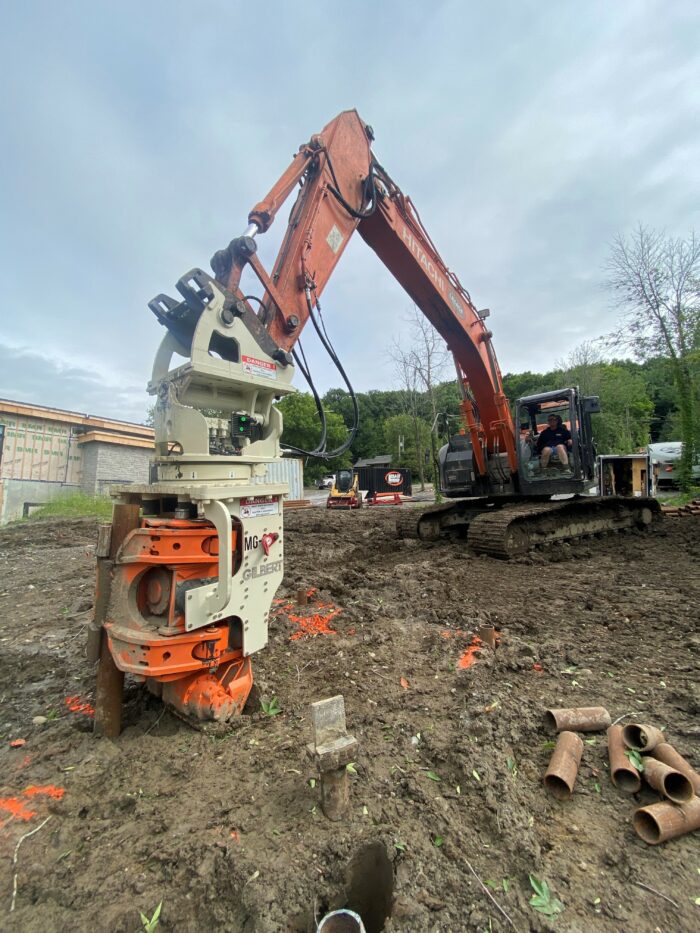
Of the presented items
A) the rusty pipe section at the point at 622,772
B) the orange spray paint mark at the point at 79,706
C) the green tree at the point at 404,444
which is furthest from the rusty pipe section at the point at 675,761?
the green tree at the point at 404,444

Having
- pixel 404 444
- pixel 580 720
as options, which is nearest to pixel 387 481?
pixel 580 720

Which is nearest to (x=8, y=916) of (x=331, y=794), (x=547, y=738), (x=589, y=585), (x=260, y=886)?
(x=260, y=886)

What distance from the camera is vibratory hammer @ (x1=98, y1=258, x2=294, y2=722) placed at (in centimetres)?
232

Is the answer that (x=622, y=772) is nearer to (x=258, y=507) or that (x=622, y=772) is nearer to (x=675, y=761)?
(x=675, y=761)

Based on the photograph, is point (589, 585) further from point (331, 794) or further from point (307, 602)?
point (331, 794)

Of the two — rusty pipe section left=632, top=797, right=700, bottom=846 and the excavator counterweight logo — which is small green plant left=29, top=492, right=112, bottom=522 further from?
rusty pipe section left=632, top=797, right=700, bottom=846

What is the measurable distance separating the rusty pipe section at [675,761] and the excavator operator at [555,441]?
5515mm

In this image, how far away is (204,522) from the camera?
2441 millimetres

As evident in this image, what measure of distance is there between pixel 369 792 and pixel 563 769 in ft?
2.81

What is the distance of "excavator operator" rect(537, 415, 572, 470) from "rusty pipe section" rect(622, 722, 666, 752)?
539cm

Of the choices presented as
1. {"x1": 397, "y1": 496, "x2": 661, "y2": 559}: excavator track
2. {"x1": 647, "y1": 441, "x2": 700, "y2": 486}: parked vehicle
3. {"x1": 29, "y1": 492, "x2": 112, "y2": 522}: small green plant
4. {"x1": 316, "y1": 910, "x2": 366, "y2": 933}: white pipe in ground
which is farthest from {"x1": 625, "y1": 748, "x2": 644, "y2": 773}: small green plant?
{"x1": 647, "y1": 441, "x2": 700, "y2": 486}: parked vehicle

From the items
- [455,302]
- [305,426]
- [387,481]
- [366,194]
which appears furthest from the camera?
[305,426]

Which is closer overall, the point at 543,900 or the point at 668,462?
the point at 543,900

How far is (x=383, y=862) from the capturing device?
1623 millimetres
